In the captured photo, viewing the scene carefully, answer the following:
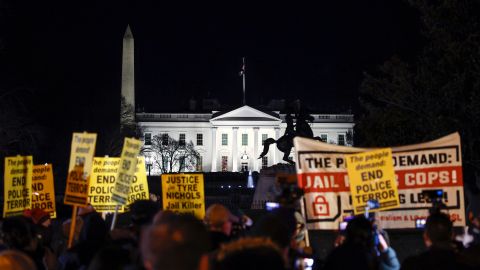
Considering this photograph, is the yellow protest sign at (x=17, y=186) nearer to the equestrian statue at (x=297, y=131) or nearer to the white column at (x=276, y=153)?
the equestrian statue at (x=297, y=131)

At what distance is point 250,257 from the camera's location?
2.36m

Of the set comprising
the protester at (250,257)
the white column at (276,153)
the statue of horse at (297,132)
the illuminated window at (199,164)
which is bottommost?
the protester at (250,257)

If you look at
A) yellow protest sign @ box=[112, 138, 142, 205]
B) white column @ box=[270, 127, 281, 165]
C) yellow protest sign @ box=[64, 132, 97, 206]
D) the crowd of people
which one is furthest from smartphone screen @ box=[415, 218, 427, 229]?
white column @ box=[270, 127, 281, 165]

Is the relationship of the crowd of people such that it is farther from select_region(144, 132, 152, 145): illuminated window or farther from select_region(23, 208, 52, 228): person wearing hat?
select_region(144, 132, 152, 145): illuminated window

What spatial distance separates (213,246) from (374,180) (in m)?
2.88

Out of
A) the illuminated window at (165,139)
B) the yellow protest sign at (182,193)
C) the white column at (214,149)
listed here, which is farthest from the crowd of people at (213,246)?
the white column at (214,149)

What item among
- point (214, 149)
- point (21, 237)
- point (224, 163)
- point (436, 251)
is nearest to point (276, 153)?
point (224, 163)

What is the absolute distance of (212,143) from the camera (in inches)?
3999

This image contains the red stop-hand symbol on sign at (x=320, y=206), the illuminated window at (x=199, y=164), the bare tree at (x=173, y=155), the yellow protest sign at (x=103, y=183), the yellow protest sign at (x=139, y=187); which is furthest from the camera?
the illuminated window at (x=199, y=164)

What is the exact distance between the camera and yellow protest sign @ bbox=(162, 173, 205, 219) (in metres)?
10.4

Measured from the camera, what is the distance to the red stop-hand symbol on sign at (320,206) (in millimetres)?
7676

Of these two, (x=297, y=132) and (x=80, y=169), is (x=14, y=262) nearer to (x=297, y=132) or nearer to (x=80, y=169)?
(x=80, y=169)

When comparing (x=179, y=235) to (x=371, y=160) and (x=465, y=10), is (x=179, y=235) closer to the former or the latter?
(x=371, y=160)

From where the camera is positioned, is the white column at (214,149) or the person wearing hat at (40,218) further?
the white column at (214,149)
